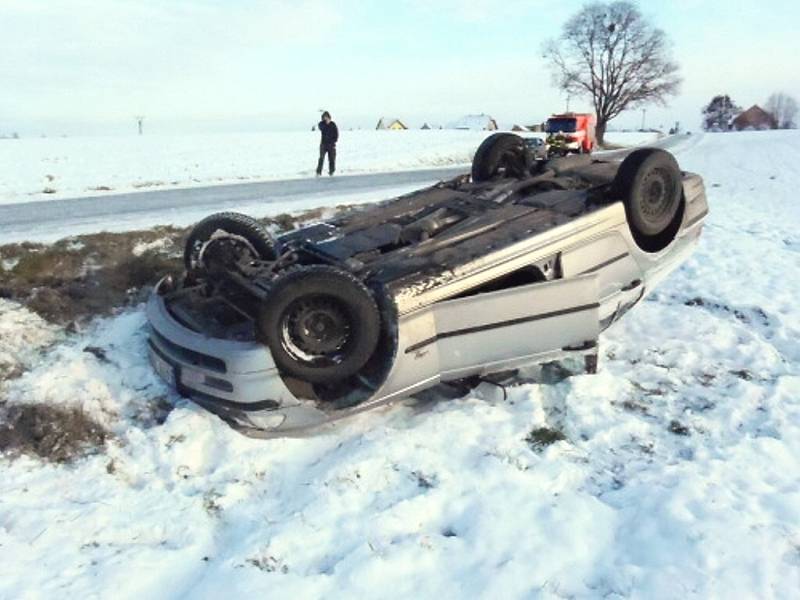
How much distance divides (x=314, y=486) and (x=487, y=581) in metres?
1.04

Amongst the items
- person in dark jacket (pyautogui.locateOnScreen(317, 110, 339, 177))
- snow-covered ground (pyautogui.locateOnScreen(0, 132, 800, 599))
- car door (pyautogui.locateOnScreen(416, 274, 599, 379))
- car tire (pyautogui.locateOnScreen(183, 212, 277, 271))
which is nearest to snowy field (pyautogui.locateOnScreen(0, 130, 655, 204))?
person in dark jacket (pyautogui.locateOnScreen(317, 110, 339, 177))

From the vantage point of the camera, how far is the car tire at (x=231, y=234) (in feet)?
16.7

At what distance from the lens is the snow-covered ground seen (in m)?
2.87

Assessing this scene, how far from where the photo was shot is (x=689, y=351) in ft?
16.6

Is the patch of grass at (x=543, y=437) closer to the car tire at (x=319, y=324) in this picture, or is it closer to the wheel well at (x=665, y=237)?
the car tire at (x=319, y=324)

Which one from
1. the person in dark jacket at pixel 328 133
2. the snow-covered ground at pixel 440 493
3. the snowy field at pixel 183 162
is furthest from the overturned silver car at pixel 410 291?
the person in dark jacket at pixel 328 133

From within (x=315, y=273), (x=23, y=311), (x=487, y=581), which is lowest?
(x=487, y=581)

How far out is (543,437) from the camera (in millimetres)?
3959

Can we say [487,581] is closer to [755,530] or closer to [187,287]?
[755,530]

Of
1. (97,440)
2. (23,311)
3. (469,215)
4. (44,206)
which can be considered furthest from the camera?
(44,206)

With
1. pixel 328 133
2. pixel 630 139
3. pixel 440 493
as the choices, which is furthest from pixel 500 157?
pixel 630 139

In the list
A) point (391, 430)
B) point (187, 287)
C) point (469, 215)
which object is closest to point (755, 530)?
point (391, 430)

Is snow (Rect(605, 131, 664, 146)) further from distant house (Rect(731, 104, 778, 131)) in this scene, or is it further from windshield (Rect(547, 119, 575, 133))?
distant house (Rect(731, 104, 778, 131))

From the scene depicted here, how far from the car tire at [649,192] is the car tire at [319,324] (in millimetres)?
2028
